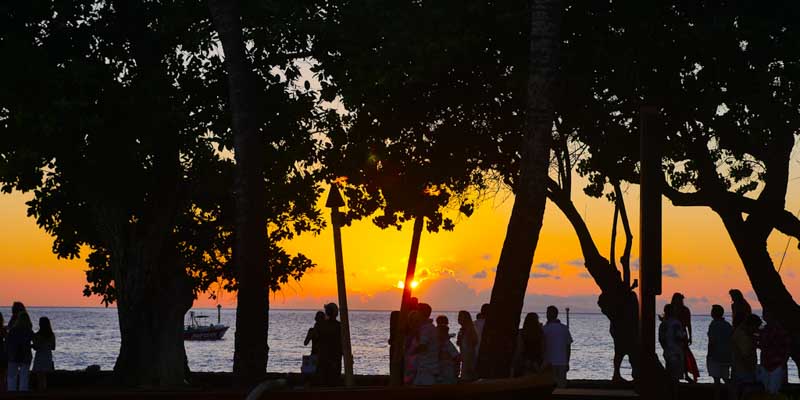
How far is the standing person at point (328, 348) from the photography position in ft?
78.9

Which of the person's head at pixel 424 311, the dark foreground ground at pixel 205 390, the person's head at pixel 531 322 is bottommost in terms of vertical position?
the dark foreground ground at pixel 205 390

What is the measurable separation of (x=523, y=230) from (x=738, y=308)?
5773mm

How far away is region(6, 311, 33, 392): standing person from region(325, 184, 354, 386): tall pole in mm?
7590

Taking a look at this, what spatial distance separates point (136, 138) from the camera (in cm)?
2631

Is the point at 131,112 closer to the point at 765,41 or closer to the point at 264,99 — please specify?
the point at 264,99

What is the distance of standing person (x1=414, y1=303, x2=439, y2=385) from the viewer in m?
18.0

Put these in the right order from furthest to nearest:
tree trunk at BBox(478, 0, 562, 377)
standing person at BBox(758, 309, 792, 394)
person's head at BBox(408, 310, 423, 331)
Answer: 1. standing person at BBox(758, 309, 792, 394)
2. tree trunk at BBox(478, 0, 562, 377)
3. person's head at BBox(408, 310, 423, 331)

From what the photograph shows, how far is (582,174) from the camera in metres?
33.2

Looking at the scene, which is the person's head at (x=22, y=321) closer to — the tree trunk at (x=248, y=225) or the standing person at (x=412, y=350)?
the tree trunk at (x=248, y=225)

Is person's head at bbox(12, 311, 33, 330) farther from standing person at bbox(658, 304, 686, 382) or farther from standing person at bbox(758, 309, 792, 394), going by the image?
standing person at bbox(758, 309, 792, 394)

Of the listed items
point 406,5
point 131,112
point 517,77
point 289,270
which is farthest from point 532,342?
point 289,270

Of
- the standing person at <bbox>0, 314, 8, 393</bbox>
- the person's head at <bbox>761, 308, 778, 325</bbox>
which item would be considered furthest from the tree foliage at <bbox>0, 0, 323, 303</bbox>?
the person's head at <bbox>761, 308, 778, 325</bbox>

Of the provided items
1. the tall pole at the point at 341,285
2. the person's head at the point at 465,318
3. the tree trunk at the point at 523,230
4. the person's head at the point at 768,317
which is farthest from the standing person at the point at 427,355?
the person's head at the point at 768,317

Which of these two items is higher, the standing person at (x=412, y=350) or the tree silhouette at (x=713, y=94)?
the tree silhouette at (x=713, y=94)
